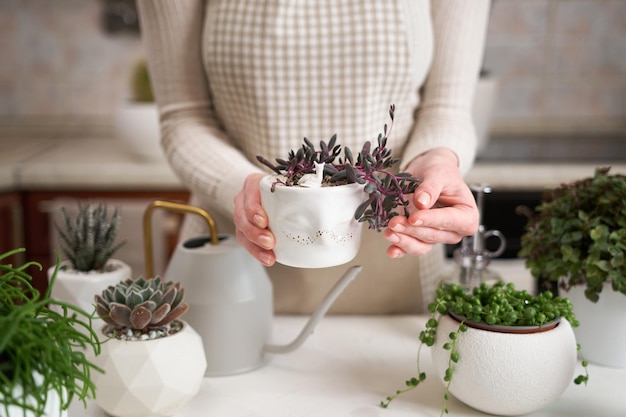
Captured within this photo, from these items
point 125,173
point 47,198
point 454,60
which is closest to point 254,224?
point 454,60

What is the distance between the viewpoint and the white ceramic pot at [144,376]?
0.78 m

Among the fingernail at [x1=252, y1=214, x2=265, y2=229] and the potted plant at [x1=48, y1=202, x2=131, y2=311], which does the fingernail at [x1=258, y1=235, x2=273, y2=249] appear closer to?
the fingernail at [x1=252, y1=214, x2=265, y2=229]

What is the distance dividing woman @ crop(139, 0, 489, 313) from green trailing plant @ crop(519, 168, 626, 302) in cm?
15

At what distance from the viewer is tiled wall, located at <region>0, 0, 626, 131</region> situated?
2.58 m

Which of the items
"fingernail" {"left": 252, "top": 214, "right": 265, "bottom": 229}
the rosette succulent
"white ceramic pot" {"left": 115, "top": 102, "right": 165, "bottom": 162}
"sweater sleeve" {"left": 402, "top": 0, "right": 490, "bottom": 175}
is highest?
"sweater sleeve" {"left": 402, "top": 0, "right": 490, "bottom": 175}

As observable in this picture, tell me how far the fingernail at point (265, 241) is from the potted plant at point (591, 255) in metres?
0.37

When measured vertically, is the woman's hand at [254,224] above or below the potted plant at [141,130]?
above

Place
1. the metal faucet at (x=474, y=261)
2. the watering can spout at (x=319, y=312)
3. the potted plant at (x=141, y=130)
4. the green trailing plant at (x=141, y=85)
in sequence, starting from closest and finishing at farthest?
the watering can spout at (x=319, y=312) → the metal faucet at (x=474, y=261) → the potted plant at (x=141, y=130) → the green trailing plant at (x=141, y=85)

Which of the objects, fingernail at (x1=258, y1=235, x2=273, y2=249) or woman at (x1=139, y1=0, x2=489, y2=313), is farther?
woman at (x1=139, y1=0, x2=489, y2=313)

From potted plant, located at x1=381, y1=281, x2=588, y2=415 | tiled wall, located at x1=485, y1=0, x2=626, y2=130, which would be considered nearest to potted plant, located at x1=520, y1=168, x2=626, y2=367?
potted plant, located at x1=381, y1=281, x2=588, y2=415

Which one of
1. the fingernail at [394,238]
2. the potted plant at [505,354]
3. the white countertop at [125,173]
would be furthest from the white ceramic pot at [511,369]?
the white countertop at [125,173]

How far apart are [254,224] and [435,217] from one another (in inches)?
7.7

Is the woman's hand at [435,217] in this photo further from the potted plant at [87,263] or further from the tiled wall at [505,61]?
the tiled wall at [505,61]

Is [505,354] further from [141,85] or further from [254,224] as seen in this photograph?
[141,85]
